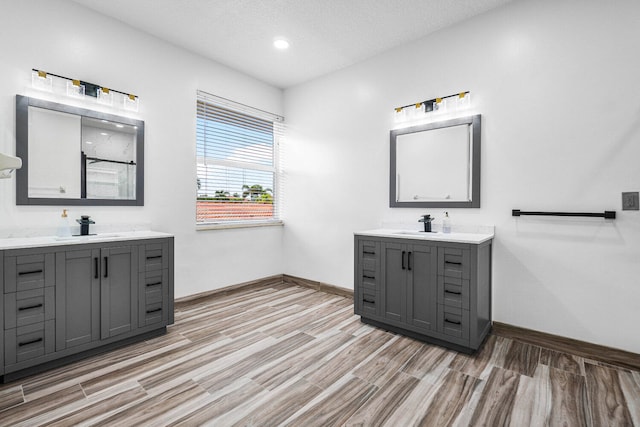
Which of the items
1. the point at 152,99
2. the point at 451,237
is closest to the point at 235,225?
the point at 152,99

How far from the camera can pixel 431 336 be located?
2.56m

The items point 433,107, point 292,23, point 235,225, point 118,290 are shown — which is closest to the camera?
point 118,290

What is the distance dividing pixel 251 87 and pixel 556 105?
3.31m

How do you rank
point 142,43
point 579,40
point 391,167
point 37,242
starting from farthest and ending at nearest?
point 391,167 < point 142,43 < point 579,40 < point 37,242

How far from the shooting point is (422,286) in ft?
8.57

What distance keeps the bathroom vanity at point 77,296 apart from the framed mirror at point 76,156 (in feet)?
1.55

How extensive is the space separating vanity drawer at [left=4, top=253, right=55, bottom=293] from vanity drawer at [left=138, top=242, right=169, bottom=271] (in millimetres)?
566

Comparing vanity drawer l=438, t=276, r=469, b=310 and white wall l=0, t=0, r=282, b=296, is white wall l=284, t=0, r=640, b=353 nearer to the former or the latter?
vanity drawer l=438, t=276, r=469, b=310

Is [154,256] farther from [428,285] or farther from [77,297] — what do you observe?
[428,285]

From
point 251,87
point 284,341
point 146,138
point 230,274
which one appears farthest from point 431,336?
point 251,87

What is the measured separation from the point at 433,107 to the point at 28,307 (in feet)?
11.7

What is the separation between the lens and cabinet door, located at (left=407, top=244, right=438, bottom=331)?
2547 millimetres

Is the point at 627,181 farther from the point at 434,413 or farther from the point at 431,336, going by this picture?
the point at 434,413

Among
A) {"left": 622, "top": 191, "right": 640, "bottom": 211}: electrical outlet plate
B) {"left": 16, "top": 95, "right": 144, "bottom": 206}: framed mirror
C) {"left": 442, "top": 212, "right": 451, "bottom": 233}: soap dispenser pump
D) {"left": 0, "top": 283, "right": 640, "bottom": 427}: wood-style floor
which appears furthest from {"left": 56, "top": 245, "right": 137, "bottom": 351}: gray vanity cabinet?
{"left": 622, "top": 191, "right": 640, "bottom": 211}: electrical outlet plate
